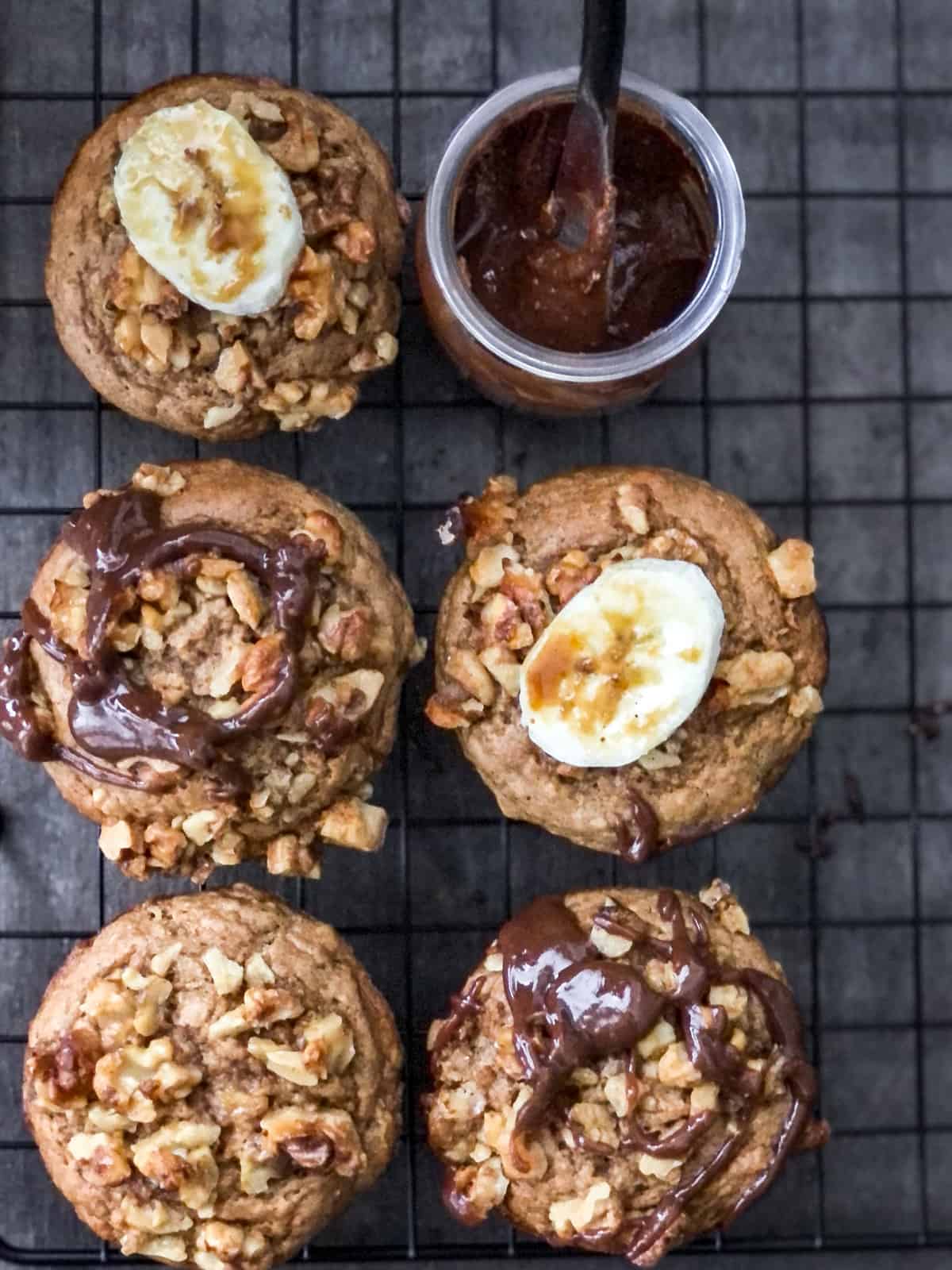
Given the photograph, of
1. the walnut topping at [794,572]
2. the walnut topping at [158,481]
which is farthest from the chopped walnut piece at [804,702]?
the walnut topping at [158,481]

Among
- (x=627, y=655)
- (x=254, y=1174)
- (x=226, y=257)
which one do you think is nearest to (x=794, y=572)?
(x=627, y=655)

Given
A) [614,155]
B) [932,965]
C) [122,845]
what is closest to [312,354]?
[614,155]

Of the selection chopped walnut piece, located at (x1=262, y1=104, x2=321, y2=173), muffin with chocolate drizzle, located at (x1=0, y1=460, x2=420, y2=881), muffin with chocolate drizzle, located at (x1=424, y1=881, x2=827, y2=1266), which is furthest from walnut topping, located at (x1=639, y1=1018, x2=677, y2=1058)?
chopped walnut piece, located at (x1=262, y1=104, x2=321, y2=173)

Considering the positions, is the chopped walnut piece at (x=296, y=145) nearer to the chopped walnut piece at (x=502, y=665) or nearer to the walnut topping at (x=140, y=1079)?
the chopped walnut piece at (x=502, y=665)

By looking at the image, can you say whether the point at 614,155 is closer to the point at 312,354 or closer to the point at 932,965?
the point at 312,354

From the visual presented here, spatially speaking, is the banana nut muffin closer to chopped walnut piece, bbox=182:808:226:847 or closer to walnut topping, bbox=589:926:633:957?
chopped walnut piece, bbox=182:808:226:847

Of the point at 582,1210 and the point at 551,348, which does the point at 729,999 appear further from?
the point at 551,348
